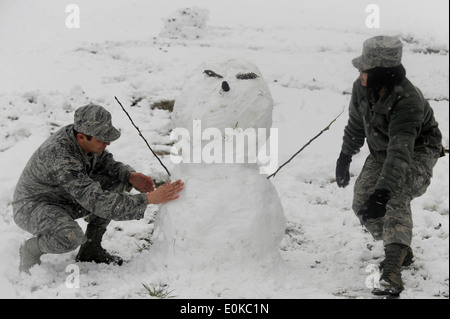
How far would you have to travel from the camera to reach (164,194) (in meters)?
3.71

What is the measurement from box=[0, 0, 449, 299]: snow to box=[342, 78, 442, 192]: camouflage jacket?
34.6 inches

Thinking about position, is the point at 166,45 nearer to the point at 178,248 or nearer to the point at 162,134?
the point at 162,134

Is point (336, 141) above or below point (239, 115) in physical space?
below

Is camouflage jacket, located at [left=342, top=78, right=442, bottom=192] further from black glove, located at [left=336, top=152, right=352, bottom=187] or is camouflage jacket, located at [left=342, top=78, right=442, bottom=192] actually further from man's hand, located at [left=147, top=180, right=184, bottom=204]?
man's hand, located at [left=147, top=180, right=184, bottom=204]

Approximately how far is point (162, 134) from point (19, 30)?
809cm

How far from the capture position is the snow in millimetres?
3676

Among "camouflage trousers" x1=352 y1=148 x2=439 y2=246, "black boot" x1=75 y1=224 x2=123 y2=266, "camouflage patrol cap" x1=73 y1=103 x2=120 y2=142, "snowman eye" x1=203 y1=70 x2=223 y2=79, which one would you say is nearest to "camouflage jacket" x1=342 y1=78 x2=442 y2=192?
"camouflage trousers" x1=352 y1=148 x2=439 y2=246

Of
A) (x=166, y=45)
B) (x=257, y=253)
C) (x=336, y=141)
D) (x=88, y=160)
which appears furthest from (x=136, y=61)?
(x=257, y=253)

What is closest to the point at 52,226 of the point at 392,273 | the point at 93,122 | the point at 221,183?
the point at 93,122

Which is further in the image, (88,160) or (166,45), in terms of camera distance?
(166,45)

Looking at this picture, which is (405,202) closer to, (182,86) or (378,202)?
(378,202)

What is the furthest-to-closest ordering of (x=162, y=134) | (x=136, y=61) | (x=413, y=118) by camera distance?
(x=136, y=61)
(x=162, y=134)
(x=413, y=118)

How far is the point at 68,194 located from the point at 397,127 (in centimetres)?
244

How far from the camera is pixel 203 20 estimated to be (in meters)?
13.6
